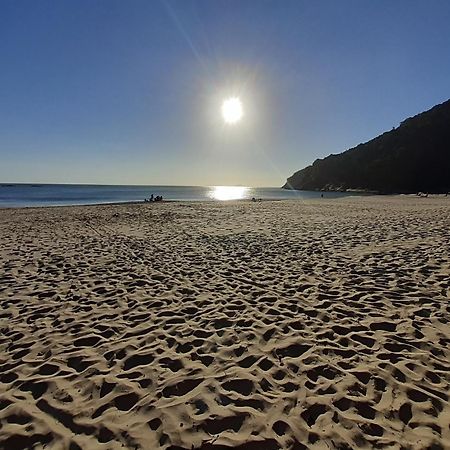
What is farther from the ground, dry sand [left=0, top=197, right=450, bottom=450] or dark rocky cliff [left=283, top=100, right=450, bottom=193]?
dark rocky cliff [left=283, top=100, right=450, bottom=193]

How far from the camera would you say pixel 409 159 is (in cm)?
9781

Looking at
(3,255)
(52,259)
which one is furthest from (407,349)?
(3,255)

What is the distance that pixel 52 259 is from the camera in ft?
33.1

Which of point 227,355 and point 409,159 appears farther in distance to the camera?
point 409,159

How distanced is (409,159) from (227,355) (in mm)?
113525

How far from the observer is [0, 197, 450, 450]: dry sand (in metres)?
3.01

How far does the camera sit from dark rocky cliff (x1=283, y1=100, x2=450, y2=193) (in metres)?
93.8

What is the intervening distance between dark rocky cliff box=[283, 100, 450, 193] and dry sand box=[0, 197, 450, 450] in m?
98.4

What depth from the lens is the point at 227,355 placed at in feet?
14.1

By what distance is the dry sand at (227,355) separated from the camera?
3.01 m

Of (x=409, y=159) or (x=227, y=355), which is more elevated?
(x=409, y=159)

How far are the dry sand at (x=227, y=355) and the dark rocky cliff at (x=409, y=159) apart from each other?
98.4m

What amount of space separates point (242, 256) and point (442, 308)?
5.84 metres

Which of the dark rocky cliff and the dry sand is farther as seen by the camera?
the dark rocky cliff
